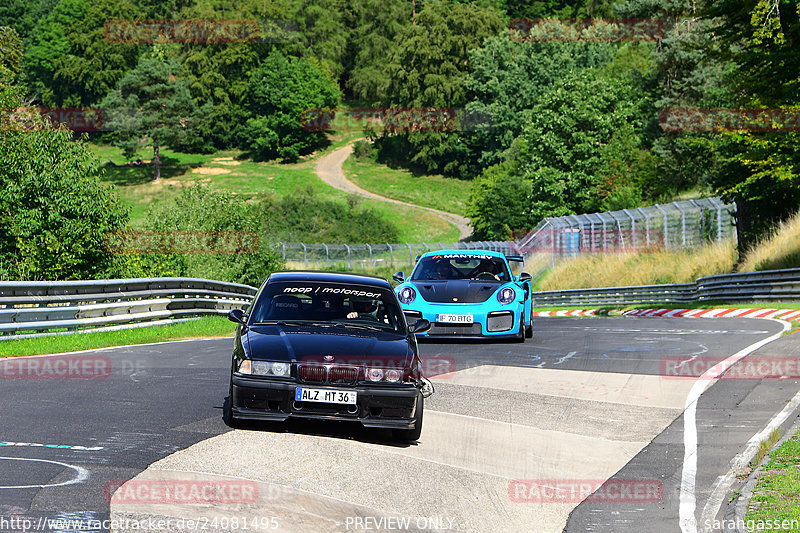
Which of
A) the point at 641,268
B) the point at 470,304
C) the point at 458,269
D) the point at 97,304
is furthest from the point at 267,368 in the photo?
the point at 641,268

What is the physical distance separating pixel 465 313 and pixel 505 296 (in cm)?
71

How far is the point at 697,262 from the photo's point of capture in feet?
128

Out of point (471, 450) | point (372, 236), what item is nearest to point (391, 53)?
point (372, 236)

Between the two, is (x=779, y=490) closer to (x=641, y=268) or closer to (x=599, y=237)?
(x=641, y=268)

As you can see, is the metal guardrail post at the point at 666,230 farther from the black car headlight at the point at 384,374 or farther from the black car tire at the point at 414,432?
the black car headlight at the point at 384,374

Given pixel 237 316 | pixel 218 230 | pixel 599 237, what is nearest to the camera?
pixel 237 316

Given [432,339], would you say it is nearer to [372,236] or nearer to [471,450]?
[471,450]

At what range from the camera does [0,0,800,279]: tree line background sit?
3066 centimetres

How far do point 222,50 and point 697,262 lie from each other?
9999cm

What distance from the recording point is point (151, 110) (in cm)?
11400

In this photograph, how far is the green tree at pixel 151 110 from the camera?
365ft

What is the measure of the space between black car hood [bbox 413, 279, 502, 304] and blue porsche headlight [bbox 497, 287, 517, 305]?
117 mm

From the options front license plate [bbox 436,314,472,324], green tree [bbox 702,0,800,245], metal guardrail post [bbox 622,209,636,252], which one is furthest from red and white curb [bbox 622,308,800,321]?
metal guardrail post [bbox 622,209,636,252]

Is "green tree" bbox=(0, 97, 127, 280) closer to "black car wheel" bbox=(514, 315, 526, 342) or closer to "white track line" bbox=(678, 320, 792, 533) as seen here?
"black car wheel" bbox=(514, 315, 526, 342)
